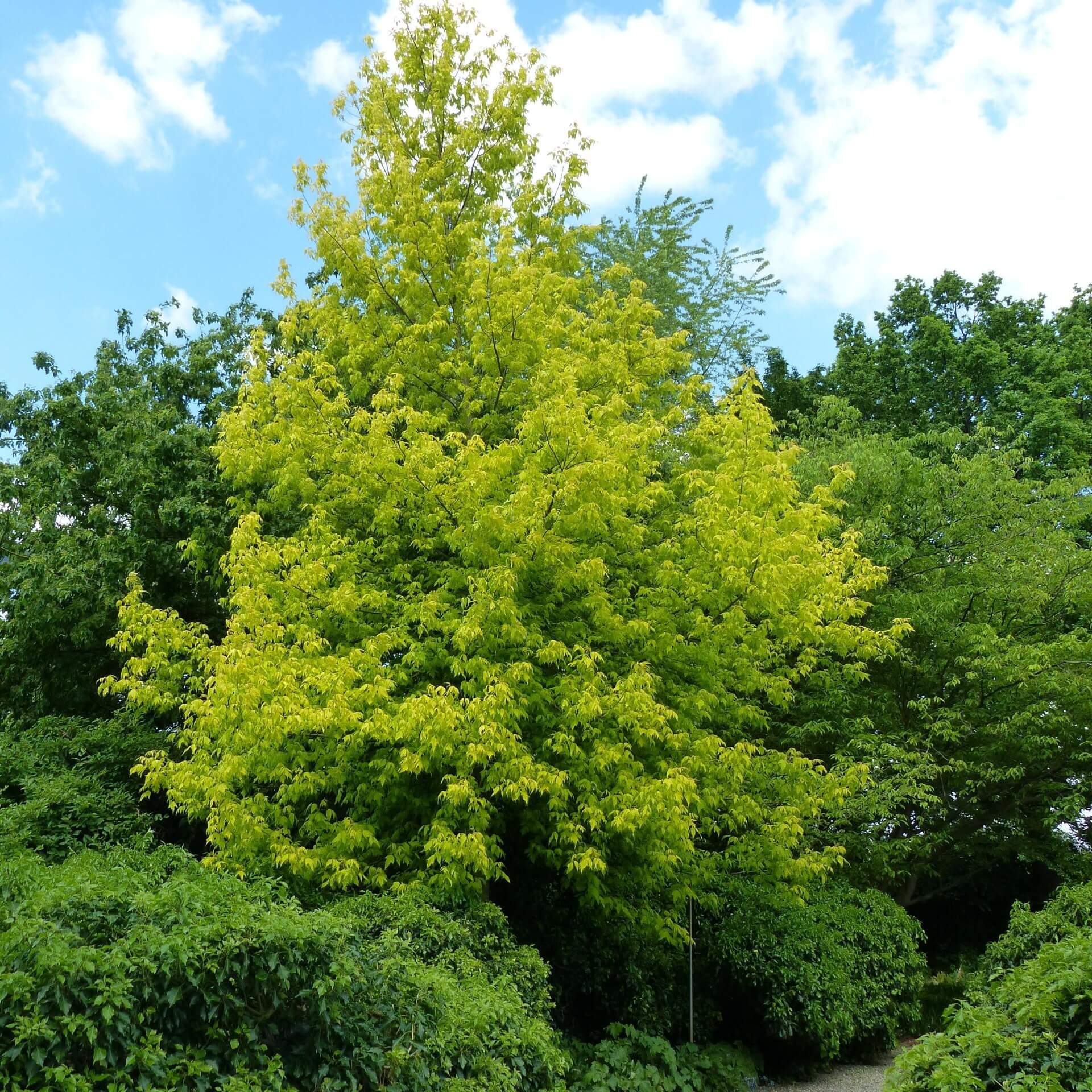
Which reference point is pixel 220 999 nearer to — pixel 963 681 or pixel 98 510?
pixel 98 510

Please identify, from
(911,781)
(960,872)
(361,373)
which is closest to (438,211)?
(361,373)

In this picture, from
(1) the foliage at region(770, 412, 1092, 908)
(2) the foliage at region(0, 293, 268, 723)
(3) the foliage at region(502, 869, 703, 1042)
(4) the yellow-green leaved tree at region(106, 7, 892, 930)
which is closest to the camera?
(4) the yellow-green leaved tree at region(106, 7, 892, 930)

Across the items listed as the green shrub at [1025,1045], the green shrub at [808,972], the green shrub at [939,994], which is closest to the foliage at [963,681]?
the green shrub at [939,994]

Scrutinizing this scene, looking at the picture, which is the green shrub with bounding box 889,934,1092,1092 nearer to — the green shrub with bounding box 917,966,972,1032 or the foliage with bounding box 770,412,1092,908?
the foliage with bounding box 770,412,1092,908

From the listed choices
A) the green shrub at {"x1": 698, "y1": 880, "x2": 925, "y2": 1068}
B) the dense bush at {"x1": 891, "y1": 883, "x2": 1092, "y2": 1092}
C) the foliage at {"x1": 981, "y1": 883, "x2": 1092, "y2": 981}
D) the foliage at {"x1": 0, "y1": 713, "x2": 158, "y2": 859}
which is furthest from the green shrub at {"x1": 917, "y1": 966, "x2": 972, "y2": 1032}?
the foliage at {"x1": 0, "y1": 713, "x2": 158, "y2": 859}

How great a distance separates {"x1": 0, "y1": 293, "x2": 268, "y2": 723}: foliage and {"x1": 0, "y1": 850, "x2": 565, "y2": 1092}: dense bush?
6989 mm

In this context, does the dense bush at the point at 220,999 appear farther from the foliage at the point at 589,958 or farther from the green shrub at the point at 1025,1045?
the foliage at the point at 589,958

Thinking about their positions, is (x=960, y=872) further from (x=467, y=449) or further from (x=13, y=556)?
(x=13, y=556)

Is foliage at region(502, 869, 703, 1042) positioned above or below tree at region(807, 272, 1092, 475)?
below

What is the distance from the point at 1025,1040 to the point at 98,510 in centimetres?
1333

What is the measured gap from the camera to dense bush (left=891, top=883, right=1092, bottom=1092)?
533cm

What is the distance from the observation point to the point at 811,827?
1400cm

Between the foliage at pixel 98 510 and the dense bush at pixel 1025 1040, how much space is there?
30.0ft

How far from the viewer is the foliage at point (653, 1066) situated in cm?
861
